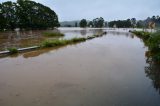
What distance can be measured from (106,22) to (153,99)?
82978 millimetres

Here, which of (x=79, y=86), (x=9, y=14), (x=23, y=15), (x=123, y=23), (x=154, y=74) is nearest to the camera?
(x=79, y=86)

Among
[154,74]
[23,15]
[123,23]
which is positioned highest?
[23,15]

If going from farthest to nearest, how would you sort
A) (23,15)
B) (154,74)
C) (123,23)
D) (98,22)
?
(98,22)
(123,23)
(23,15)
(154,74)

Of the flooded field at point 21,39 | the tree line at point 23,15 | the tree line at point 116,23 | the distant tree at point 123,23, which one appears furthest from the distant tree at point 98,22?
the flooded field at point 21,39

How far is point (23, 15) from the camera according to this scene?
134 ft

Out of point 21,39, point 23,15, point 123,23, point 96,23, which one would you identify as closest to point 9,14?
point 23,15

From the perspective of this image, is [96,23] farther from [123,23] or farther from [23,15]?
[23,15]

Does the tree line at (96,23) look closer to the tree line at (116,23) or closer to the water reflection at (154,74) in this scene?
the tree line at (116,23)

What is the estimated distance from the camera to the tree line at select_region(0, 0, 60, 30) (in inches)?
1490

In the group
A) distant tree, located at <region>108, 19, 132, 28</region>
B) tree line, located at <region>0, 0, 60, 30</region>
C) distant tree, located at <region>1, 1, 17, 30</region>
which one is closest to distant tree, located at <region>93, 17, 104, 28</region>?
distant tree, located at <region>108, 19, 132, 28</region>

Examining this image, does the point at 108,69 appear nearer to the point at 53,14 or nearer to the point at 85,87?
the point at 85,87

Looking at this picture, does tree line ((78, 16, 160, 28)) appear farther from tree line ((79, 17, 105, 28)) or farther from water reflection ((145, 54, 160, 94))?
water reflection ((145, 54, 160, 94))

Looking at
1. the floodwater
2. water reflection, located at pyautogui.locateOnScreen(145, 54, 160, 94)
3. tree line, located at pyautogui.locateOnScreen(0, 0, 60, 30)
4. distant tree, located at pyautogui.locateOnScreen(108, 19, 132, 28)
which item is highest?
tree line, located at pyautogui.locateOnScreen(0, 0, 60, 30)

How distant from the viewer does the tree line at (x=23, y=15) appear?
37.8 m
